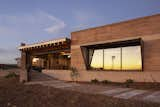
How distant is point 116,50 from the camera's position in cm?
1733

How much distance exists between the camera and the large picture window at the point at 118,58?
51.8ft

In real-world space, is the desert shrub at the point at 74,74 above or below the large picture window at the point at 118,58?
below

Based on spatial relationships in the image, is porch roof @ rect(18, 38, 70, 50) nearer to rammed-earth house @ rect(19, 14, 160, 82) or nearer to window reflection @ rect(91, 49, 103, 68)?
rammed-earth house @ rect(19, 14, 160, 82)

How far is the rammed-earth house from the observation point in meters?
14.1

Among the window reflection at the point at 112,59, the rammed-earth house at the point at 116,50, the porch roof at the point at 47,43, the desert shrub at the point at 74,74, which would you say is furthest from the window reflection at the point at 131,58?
the porch roof at the point at 47,43

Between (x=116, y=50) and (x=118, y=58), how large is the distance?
0.91 meters

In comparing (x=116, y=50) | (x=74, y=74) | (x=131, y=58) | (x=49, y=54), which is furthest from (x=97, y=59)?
(x=49, y=54)

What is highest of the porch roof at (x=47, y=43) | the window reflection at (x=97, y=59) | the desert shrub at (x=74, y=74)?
the porch roof at (x=47, y=43)

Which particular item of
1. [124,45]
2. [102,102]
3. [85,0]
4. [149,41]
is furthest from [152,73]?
[85,0]

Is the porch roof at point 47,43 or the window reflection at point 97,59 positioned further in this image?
the porch roof at point 47,43

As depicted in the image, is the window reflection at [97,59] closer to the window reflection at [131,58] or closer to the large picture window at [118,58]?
the large picture window at [118,58]

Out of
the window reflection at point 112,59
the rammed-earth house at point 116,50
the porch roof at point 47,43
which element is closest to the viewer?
the rammed-earth house at point 116,50

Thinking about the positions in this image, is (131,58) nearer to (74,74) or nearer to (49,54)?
(74,74)

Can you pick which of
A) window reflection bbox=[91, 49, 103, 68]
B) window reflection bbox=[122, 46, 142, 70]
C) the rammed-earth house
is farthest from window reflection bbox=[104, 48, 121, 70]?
window reflection bbox=[122, 46, 142, 70]
